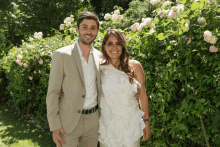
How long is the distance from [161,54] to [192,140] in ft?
3.44

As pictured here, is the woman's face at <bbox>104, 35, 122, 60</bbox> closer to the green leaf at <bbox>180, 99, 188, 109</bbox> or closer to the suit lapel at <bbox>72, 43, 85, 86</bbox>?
the suit lapel at <bbox>72, 43, 85, 86</bbox>

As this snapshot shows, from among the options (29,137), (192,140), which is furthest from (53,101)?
(29,137)

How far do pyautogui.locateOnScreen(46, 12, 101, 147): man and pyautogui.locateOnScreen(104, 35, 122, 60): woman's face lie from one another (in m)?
0.21

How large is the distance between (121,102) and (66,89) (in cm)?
67

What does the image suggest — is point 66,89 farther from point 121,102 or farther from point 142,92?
point 142,92

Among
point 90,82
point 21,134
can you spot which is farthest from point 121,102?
point 21,134

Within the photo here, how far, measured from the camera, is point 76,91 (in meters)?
2.21

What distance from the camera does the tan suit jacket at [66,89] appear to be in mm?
2164

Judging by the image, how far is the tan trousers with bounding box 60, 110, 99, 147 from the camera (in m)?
2.32

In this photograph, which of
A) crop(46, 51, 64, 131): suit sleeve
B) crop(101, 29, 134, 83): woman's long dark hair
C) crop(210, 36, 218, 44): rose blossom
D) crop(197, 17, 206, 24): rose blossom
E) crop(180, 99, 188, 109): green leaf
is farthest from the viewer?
crop(101, 29, 134, 83): woman's long dark hair

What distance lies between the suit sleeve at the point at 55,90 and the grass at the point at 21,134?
2.59 m

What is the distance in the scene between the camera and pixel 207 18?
6.33 feet

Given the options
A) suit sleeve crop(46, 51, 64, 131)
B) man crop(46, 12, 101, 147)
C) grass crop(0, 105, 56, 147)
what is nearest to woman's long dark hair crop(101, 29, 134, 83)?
man crop(46, 12, 101, 147)

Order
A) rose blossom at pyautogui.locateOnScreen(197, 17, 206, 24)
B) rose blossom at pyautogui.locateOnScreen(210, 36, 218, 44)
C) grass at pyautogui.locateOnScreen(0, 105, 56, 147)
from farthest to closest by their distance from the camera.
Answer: grass at pyautogui.locateOnScreen(0, 105, 56, 147) < rose blossom at pyautogui.locateOnScreen(197, 17, 206, 24) < rose blossom at pyautogui.locateOnScreen(210, 36, 218, 44)
